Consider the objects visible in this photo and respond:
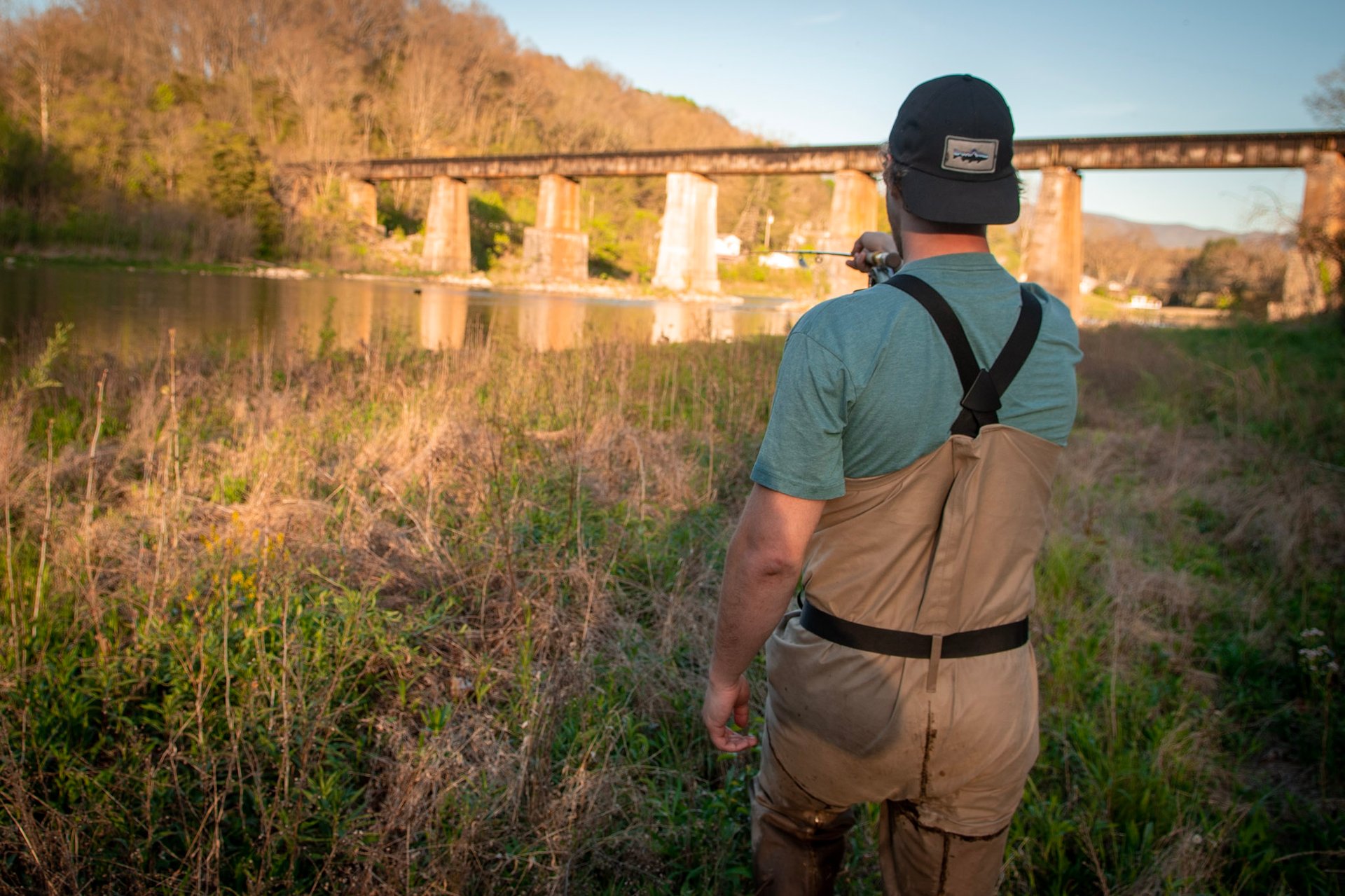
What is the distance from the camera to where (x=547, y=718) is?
112 inches

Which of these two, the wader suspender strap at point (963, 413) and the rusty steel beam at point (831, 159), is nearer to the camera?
the wader suspender strap at point (963, 413)

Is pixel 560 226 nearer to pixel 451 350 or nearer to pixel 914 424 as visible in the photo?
pixel 451 350

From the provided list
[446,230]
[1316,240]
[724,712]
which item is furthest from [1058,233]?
[724,712]

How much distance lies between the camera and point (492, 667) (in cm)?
351

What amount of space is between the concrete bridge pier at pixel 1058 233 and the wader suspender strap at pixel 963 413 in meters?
40.6

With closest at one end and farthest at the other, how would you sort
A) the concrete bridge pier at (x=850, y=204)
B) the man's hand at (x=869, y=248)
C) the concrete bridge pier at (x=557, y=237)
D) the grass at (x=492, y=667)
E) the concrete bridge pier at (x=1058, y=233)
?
the man's hand at (x=869, y=248) < the grass at (x=492, y=667) < the concrete bridge pier at (x=1058, y=233) < the concrete bridge pier at (x=850, y=204) < the concrete bridge pier at (x=557, y=237)

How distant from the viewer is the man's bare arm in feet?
5.53

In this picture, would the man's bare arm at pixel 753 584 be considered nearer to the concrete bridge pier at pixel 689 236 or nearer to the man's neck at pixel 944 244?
the man's neck at pixel 944 244

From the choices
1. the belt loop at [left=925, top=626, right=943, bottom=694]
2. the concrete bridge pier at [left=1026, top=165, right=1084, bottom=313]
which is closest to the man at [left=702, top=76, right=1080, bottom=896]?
the belt loop at [left=925, top=626, right=943, bottom=694]

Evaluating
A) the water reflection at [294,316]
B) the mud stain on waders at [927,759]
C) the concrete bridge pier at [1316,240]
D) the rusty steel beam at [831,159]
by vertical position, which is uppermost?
the rusty steel beam at [831,159]

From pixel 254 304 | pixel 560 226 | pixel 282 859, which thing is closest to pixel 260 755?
pixel 282 859

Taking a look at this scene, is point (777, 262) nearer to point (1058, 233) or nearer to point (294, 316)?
point (1058, 233)

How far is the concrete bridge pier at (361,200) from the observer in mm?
57594

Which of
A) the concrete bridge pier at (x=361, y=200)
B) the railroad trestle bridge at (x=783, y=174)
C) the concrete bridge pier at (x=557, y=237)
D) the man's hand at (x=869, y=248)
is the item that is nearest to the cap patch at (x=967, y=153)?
the man's hand at (x=869, y=248)
